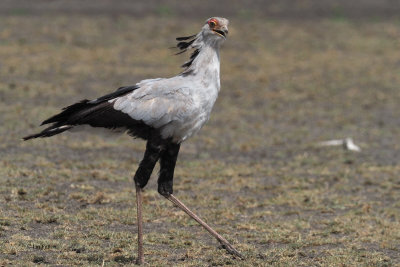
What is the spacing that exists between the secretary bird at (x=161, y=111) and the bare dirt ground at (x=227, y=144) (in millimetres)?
954

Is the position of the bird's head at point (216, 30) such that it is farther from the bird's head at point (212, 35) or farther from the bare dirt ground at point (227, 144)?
the bare dirt ground at point (227, 144)

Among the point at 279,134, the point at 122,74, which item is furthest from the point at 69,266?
the point at 122,74

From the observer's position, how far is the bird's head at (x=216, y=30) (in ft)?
22.4

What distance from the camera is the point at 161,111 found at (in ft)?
21.4

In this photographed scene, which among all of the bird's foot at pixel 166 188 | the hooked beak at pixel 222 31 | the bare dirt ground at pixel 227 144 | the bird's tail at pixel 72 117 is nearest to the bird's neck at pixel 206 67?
the hooked beak at pixel 222 31

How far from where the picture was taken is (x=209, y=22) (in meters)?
6.87

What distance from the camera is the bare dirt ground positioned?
7367 mm

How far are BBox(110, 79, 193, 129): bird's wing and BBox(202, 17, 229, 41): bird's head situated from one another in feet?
1.83

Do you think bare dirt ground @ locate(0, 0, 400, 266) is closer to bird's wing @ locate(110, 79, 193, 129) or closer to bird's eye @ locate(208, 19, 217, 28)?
bird's wing @ locate(110, 79, 193, 129)

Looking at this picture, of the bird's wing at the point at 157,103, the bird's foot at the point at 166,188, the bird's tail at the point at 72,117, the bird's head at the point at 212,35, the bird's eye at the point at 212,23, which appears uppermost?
the bird's eye at the point at 212,23

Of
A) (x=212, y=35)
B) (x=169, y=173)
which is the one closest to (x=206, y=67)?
(x=212, y=35)

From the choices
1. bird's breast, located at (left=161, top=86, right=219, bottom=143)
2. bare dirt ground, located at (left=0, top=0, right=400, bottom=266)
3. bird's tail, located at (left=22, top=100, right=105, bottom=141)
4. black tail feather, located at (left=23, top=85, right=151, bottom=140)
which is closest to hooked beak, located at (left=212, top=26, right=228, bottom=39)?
bird's breast, located at (left=161, top=86, right=219, bottom=143)

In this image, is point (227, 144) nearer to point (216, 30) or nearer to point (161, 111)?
point (216, 30)

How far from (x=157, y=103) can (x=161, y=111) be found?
9 cm
